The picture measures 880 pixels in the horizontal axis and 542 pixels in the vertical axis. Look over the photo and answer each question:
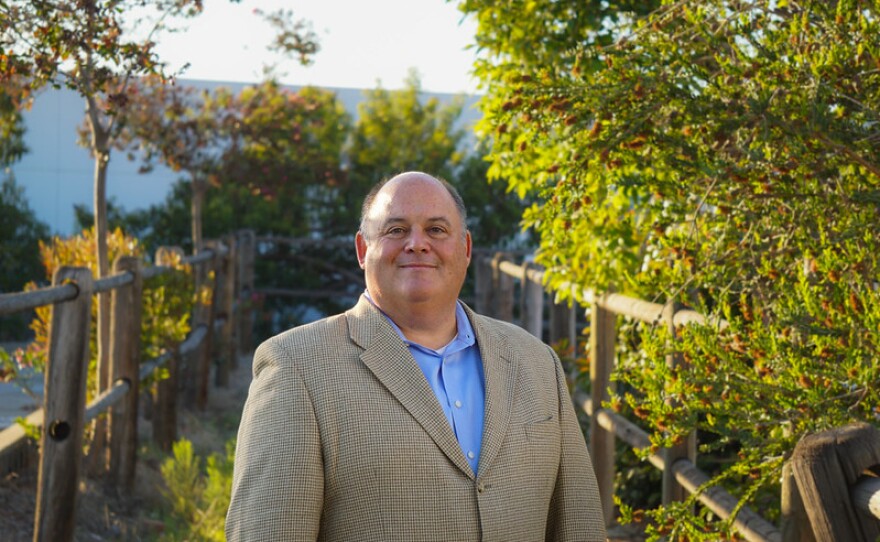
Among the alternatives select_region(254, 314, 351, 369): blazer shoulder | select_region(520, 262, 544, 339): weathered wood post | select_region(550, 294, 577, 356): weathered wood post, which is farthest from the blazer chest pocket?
select_region(520, 262, 544, 339): weathered wood post

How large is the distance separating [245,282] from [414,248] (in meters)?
12.7

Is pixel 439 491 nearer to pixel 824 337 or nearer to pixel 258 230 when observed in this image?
pixel 824 337

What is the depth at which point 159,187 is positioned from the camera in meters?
22.0

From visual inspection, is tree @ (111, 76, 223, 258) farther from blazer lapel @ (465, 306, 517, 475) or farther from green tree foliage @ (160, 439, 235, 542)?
blazer lapel @ (465, 306, 517, 475)

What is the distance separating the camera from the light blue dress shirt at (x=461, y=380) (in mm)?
2721

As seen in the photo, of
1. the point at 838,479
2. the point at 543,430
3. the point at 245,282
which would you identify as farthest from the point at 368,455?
the point at 245,282

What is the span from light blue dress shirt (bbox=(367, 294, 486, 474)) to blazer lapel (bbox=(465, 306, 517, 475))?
1.0 inches

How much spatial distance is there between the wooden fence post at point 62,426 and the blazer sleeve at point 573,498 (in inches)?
118

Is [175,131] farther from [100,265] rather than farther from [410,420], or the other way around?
[410,420]

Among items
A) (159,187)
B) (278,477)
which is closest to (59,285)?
(278,477)

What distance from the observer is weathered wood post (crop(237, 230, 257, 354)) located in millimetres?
14977

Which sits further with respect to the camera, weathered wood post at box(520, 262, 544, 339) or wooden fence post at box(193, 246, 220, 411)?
wooden fence post at box(193, 246, 220, 411)

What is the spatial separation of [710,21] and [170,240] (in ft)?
51.4

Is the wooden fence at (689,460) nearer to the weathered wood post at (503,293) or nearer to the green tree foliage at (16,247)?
the weathered wood post at (503,293)
